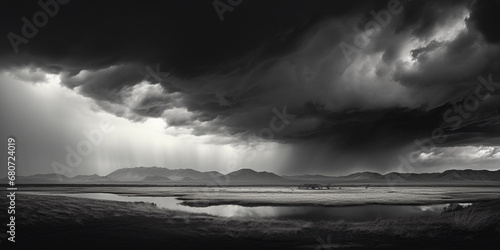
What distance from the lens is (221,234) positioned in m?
25.9

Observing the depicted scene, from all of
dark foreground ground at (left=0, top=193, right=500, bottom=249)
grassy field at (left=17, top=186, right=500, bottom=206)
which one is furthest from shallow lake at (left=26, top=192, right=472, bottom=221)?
dark foreground ground at (left=0, top=193, right=500, bottom=249)

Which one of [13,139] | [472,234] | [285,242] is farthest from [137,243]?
[472,234]

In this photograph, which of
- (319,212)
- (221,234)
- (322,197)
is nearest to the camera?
(221,234)

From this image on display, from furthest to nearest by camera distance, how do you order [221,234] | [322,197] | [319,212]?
[322,197] < [319,212] < [221,234]

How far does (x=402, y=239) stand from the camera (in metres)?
24.1

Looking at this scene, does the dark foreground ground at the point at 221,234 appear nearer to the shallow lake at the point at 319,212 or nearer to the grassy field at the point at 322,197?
the shallow lake at the point at 319,212

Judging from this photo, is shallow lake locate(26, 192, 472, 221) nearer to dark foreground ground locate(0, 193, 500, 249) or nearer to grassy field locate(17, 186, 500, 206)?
grassy field locate(17, 186, 500, 206)

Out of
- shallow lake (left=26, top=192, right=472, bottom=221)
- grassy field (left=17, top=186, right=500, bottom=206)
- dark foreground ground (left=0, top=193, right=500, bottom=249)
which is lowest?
grassy field (left=17, top=186, right=500, bottom=206)

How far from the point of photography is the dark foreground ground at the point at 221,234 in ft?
69.5

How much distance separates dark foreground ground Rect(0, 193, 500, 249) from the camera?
2117 centimetres

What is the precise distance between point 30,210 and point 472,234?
122 feet

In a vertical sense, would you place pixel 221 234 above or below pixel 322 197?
above

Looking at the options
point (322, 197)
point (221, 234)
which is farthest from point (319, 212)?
point (322, 197)

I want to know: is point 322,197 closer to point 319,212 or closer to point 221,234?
point 319,212
